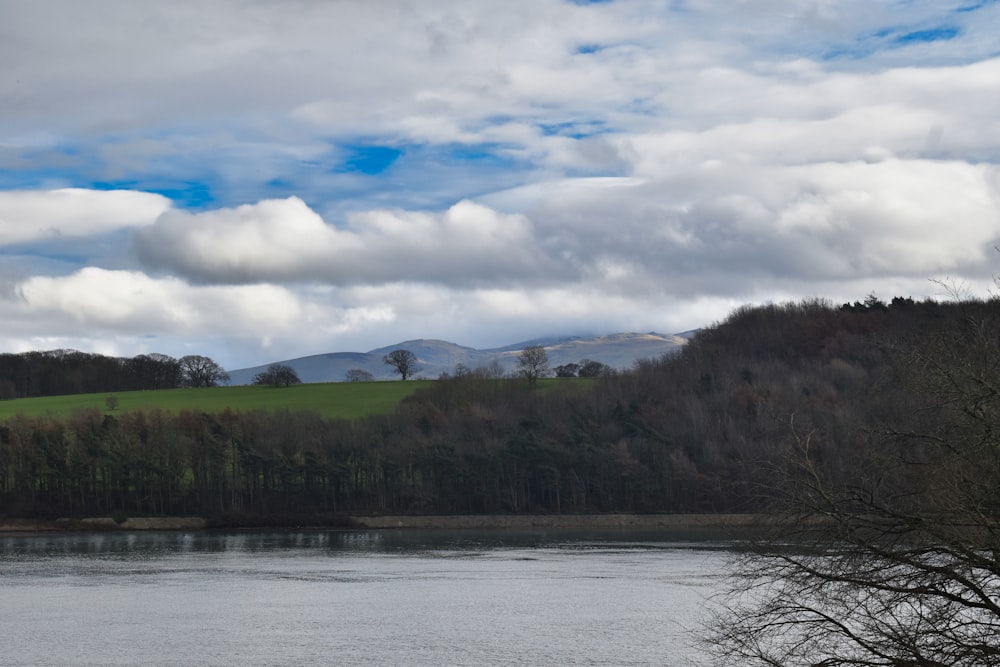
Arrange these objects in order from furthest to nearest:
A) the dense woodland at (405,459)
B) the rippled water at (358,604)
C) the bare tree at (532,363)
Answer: the bare tree at (532,363) → the dense woodland at (405,459) → the rippled water at (358,604)

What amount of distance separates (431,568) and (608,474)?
56.4 meters

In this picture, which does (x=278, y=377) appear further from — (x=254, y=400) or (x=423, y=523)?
(x=423, y=523)

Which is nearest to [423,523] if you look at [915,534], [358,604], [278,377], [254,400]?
[254,400]

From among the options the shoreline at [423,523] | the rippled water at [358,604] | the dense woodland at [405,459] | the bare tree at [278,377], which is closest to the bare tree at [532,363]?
the dense woodland at [405,459]

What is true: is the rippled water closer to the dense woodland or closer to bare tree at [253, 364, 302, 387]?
the dense woodland

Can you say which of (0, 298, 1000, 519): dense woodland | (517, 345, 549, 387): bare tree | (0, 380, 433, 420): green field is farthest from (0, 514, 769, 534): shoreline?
(517, 345, 549, 387): bare tree

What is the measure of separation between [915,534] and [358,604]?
44.0 metres

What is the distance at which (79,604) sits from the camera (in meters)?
59.0

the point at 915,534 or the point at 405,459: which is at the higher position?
the point at 405,459

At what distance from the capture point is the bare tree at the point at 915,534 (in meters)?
17.4

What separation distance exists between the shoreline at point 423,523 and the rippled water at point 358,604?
25898 mm

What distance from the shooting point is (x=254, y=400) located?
567ft

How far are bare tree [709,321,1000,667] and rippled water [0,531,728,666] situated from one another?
74.9 ft

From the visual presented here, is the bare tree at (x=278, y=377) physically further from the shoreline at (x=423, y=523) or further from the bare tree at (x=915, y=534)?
the bare tree at (x=915, y=534)
